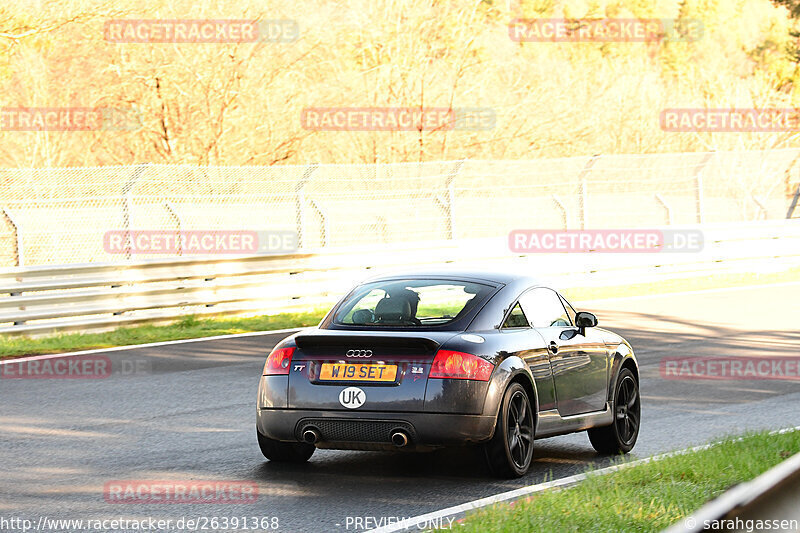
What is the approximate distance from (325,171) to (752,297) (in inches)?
646

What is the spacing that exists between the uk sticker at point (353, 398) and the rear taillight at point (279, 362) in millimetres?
474

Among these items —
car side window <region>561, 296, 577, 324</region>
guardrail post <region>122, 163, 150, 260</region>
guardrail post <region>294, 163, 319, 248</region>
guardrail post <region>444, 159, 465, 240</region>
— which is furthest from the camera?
guardrail post <region>444, 159, 465, 240</region>

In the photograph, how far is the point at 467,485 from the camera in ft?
24.9

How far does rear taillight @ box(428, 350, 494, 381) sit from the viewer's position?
7.44m

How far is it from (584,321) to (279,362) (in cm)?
229

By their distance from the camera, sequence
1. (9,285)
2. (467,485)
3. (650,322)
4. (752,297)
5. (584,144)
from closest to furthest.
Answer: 1. (467,485)
2. (9,285)
3. (650,322)
4. (752,297)
5. (584,144)

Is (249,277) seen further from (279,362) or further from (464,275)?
(279,362)

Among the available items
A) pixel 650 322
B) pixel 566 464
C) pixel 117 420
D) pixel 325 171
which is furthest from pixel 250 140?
pixel 566 464

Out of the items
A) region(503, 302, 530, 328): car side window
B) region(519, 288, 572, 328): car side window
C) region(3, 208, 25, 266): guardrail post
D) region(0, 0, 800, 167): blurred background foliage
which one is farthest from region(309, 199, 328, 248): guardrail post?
region(503, 302, 530, 328): car side window

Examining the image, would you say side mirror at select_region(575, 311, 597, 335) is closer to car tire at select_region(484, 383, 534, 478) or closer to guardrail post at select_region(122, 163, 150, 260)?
car tire at select_region(484, 383, 534, 478)

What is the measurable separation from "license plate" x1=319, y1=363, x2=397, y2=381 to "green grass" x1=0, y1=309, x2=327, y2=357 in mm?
8152

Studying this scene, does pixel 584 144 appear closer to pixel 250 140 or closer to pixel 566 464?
pixel 250 140

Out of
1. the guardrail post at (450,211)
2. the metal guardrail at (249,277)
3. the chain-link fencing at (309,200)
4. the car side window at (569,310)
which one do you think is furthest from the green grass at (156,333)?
the car side window at (569,310)

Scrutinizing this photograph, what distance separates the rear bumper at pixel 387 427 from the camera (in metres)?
7.38
